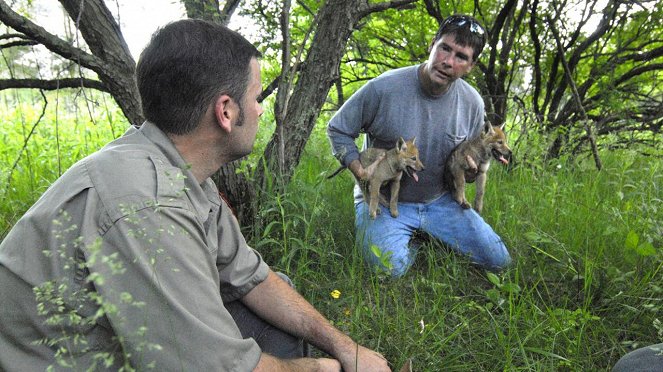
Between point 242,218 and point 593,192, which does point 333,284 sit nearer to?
point 242,218

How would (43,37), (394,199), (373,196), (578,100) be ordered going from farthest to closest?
(578,100) < (394,199) < (373,196) < (43,37)

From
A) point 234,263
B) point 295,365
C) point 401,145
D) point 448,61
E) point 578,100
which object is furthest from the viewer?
point 578,100

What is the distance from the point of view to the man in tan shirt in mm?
1501

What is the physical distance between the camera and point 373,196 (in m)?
4.10

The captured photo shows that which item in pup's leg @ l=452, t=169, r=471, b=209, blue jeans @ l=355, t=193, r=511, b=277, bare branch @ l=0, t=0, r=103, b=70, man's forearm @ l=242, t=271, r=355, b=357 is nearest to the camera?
man's forearm @ l=242, t=271, r=355, b=357

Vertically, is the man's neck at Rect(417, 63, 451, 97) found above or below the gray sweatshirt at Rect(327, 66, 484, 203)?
above

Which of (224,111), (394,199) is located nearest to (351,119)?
(394,199)

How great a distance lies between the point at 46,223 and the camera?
5.56 feet

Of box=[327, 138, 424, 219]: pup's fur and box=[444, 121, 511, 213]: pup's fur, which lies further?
box=[444, 121, 511, 213]: pup's fur

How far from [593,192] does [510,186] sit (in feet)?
2.44

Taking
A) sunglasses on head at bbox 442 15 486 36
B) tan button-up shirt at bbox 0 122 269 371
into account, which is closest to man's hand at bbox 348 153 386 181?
sunglasses on head at bbox 442 15 486 36

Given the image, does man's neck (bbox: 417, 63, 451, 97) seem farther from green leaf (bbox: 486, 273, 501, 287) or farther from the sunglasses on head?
green leaf (bbox: 486, 273, 501, 287)

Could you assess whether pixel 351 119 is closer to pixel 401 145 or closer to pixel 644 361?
pixel 401 145

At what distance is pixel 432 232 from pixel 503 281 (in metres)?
1.11
